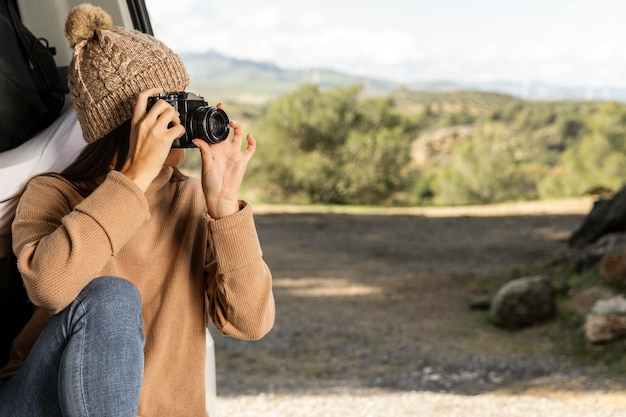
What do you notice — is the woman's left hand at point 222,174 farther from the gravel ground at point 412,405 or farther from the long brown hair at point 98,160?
the gravel ground at point 412,405

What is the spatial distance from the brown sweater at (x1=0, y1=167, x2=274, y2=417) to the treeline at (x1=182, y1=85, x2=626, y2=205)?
A: 28.0ft

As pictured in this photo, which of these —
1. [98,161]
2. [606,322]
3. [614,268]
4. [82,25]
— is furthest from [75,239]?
[614,268]

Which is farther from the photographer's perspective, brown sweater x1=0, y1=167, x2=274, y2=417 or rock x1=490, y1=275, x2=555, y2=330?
rock x1=490, y1=275, x2=555, y2=330

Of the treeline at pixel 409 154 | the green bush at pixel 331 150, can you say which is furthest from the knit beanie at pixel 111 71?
the green bush at pixel 331 150

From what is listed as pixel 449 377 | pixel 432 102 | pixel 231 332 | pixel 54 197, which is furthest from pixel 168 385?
pixel 432 102

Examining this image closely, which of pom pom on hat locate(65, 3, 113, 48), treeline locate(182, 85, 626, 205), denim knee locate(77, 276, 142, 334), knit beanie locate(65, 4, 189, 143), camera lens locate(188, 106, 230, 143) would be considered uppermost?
pom pom on hat locate(65, 3, 113, 48)

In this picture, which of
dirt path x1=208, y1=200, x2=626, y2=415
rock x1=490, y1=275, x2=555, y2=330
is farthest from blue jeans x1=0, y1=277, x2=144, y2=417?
rock x1=490, y1=275, x2=555, y2=330

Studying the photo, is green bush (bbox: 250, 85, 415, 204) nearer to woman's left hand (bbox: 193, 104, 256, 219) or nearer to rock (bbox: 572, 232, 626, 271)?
rock (bbox: 572, 232, 626, 271)

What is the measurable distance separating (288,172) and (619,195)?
8.01 metres

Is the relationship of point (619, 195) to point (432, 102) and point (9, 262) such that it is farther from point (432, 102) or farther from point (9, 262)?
point (432, 102)

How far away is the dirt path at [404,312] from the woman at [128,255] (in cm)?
201

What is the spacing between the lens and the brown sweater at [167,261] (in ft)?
3.54

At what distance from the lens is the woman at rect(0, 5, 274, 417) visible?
1.02 meters

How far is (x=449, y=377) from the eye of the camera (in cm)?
354
